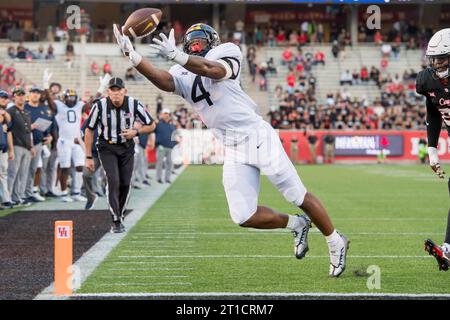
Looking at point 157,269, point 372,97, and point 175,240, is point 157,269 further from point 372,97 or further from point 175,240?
point 372,97

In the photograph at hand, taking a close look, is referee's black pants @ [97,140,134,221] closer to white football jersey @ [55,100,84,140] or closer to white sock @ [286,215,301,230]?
white sock @ [286,215,301,230]

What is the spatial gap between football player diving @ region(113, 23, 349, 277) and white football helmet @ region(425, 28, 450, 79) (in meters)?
1.26

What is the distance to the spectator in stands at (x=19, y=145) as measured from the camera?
1274 centimetres

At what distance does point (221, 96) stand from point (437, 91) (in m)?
1.61

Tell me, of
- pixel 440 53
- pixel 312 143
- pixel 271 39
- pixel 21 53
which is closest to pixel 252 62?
pixel 271 39


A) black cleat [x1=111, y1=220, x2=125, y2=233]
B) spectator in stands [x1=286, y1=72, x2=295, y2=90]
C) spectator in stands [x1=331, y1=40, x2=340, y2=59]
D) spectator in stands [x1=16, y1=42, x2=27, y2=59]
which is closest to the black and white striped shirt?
black cleat [x1=111, y1=220, x2=125, y2=233]

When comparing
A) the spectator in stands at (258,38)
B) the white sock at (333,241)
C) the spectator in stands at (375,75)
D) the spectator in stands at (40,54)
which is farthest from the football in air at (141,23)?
the spectator in stands at (258,38)

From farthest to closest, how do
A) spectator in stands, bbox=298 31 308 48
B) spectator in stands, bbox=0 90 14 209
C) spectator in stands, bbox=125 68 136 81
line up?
spectator in stands, bbox=298 31 308 48, spectator in stands, bbox=125 68 136 81, spectator in stands, bbox=0 90 14 209

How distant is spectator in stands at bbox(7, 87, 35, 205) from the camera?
1274cm

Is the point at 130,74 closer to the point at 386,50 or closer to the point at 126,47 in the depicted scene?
the point at 386,50

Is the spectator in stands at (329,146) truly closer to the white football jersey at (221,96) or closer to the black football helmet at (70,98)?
the black football helmet at (70,98)

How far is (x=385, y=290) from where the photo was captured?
569 centimetres

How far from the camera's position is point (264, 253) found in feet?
25.4
